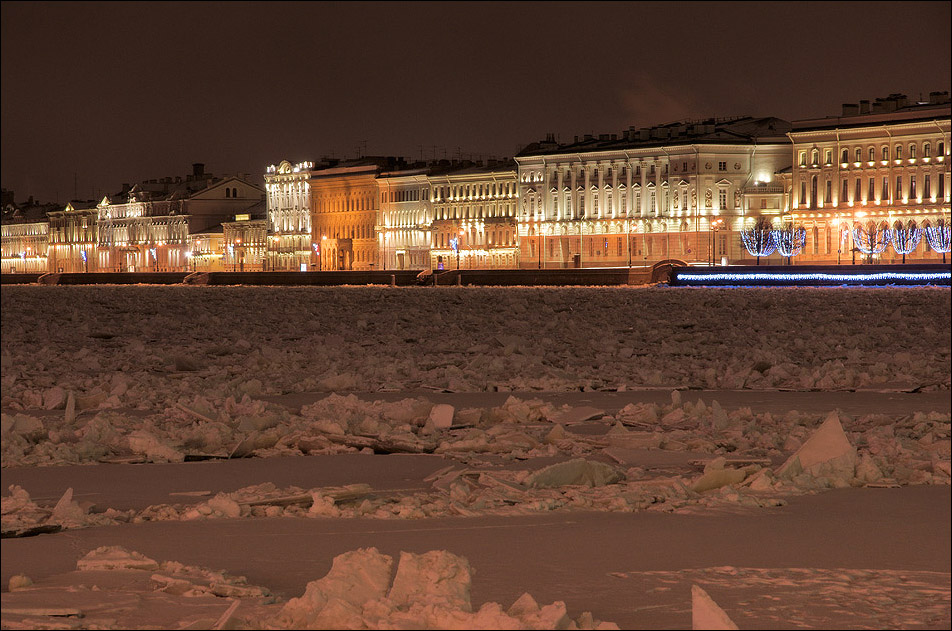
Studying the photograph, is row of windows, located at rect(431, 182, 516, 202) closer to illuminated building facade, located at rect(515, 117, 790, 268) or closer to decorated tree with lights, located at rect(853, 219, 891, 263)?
illuminated building facade, located at rect(515, 117, 790, 268)

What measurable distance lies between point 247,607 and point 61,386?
27.7 feet

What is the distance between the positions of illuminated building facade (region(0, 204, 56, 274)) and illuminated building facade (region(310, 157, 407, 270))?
4818 cm

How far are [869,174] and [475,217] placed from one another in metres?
30.7

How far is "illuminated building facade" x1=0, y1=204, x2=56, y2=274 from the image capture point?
502 ft

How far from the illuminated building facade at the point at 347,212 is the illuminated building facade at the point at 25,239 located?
48178mm

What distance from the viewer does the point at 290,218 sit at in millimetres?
117438

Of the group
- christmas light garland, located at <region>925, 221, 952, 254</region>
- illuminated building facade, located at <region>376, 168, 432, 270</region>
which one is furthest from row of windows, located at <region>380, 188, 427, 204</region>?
christmas light garland, located at <region>925, 221, 952, 254</region>

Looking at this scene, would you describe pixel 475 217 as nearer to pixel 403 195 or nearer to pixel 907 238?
pixel 403 195

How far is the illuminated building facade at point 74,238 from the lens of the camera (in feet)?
469

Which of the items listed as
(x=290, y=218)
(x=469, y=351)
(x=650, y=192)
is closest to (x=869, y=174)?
(x=650, y=192)

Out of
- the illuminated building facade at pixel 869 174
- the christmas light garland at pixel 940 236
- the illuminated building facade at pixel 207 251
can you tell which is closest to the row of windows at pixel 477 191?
the illuminated building facade at pixel 869 174

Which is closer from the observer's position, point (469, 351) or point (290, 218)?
point (469, 351)

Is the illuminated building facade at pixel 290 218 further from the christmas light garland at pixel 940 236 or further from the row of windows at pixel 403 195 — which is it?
the christmas light garland at pixel 940 236

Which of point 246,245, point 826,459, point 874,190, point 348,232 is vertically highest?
point 874,190
